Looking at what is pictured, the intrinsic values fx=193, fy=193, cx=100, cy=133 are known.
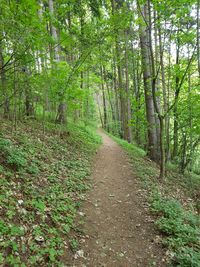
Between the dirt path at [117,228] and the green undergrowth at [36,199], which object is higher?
the green undergrowth at [36,199]

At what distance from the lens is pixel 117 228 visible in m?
4.18

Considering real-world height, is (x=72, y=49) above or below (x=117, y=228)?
above

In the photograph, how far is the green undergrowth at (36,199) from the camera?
2787mm

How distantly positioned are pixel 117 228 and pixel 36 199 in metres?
1.83

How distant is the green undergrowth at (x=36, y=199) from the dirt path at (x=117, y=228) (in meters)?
0.37

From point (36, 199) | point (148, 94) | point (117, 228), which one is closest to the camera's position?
point (36, 199)

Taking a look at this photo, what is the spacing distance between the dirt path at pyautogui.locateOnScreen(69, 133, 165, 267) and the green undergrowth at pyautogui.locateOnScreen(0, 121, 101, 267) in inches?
14.7

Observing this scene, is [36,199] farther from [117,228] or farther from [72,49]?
[72,49]

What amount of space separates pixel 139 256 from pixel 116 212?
1323 mm

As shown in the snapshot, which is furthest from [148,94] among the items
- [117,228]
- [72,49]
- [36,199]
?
[36,199]

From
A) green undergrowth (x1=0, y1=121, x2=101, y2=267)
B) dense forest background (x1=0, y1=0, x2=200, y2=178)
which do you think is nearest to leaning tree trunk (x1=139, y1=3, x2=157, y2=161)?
dense forest background (x1=0, y1=0, x2=200, y2=178)

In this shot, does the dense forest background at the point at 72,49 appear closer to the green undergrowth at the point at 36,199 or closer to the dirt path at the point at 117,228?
the green undergrowth at the point at 36,199

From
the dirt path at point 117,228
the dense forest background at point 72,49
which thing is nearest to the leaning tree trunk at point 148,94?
the dense forest background at point 72,49

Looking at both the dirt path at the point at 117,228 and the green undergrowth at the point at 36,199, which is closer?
the green undergrowth at the point at 36,199
